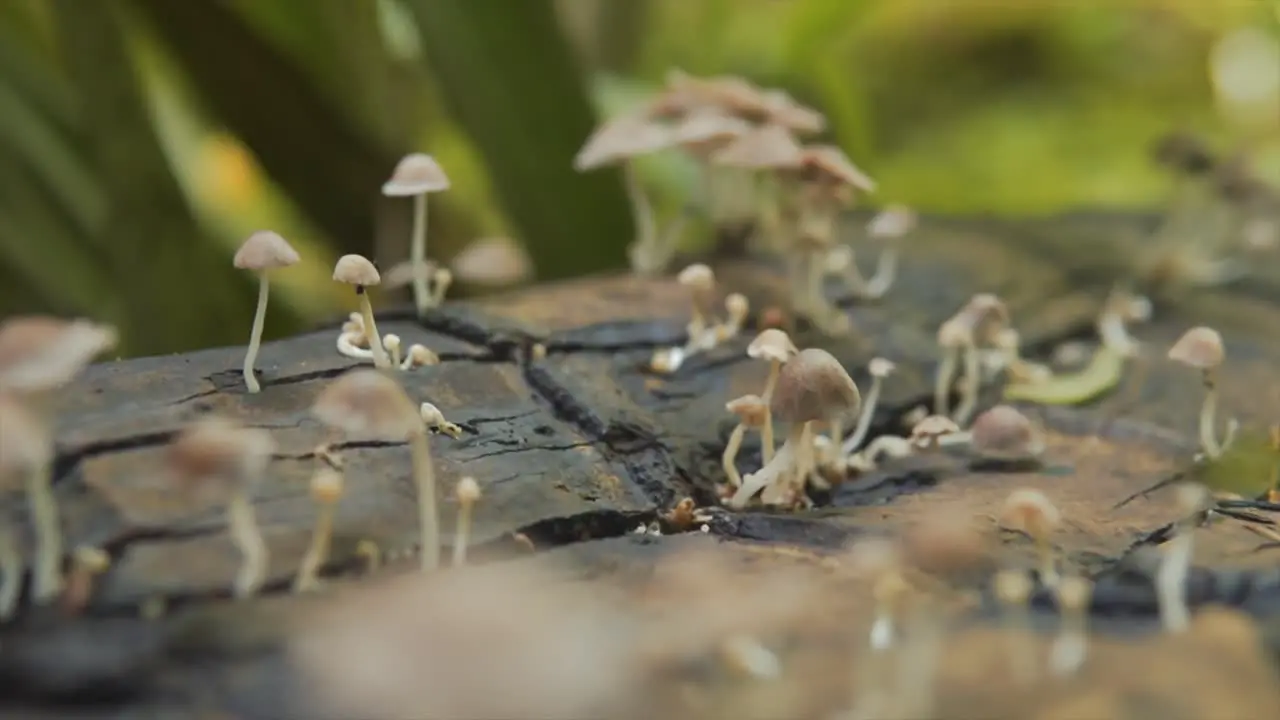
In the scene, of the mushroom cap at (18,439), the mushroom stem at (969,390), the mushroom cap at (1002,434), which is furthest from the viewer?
the mushroom stem at (969,390)

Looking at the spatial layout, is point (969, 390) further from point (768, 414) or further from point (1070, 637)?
point (1070, 637)

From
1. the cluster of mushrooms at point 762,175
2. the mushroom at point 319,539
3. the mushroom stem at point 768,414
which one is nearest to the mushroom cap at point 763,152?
the cluster of mushrooms at point 762,175

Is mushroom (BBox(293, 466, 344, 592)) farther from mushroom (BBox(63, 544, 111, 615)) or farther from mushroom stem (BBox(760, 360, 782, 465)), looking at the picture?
mushroom stem (BBox(760, 360, 782, 465))

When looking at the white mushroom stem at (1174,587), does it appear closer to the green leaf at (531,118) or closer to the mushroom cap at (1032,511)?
the mushroom cap at (1032,511)

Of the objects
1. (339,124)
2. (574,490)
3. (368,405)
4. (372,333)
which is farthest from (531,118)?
(368,405)

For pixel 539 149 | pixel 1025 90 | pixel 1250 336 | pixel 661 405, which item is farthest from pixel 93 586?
pixel 1025 90

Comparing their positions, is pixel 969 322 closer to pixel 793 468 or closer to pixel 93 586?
pixel 793 468
